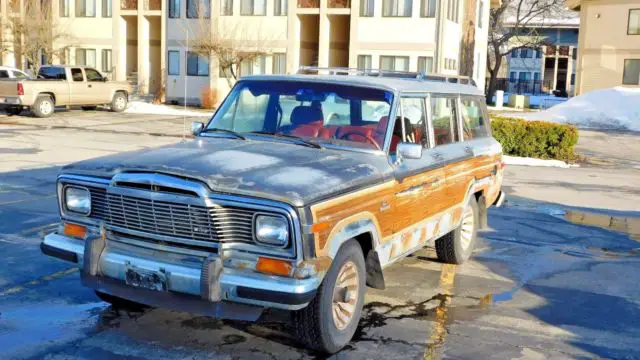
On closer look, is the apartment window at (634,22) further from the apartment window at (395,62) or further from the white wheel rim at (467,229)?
→ the white wheel rim at (467,229)

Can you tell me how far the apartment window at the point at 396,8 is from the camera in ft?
118

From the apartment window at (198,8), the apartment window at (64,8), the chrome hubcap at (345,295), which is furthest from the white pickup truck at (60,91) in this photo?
the chrome hubcap at (345,295)

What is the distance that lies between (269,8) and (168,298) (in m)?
34.5

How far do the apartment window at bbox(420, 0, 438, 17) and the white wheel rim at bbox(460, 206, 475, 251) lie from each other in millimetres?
28833

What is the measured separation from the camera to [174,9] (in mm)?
39750

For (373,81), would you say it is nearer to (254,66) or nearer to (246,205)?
(246,205)

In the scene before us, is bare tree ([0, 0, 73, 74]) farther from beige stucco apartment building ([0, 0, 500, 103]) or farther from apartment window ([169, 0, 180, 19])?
apartment window ([169, 0, 180, 19])

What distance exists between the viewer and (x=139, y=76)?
41781mm

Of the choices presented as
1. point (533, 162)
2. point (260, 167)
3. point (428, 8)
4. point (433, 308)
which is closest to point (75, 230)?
point (260, 167)

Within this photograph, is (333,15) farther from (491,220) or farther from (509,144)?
(491,220)

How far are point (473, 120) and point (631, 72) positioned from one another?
41.7 m

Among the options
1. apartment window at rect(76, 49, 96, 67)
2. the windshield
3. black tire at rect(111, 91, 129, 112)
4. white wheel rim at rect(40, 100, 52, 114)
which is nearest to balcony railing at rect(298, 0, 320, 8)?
black tire at rect(111, 91, 129, 112)

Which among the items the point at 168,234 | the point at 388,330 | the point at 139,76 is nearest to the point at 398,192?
the point at 388,330

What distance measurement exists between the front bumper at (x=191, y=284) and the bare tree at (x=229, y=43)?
3196 centimetres
